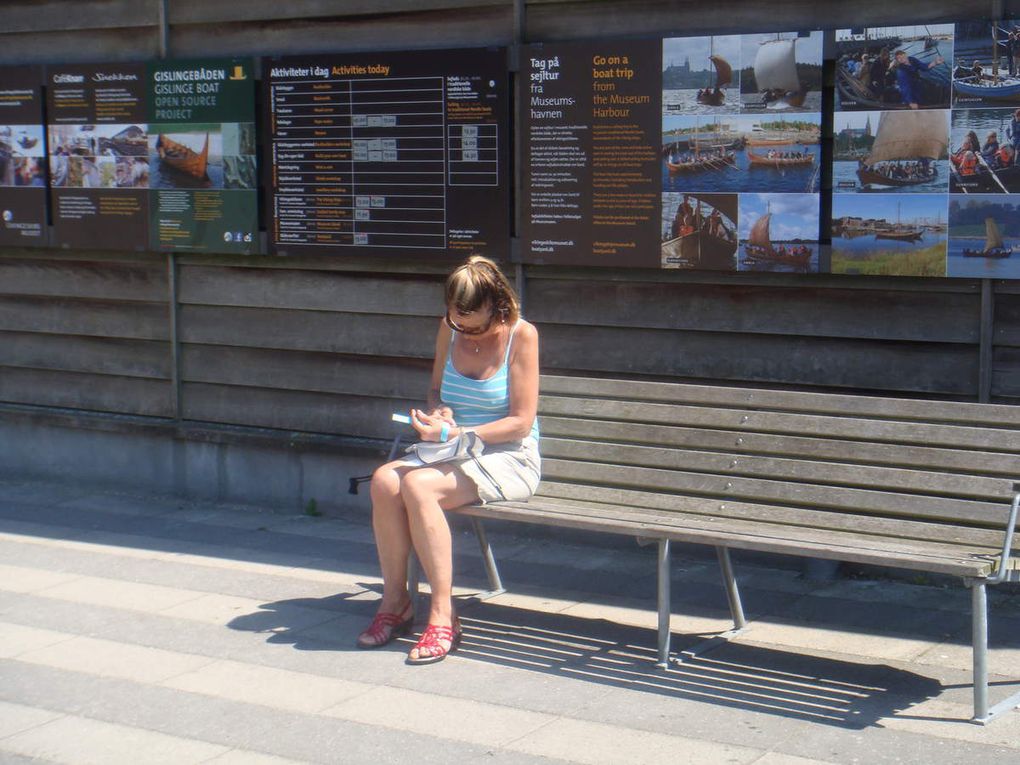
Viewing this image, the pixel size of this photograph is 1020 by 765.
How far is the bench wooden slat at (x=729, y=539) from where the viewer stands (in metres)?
4.36

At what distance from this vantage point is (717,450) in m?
5.23

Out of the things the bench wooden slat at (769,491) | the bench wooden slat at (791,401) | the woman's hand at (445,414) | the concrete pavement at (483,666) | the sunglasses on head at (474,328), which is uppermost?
the sunglasses on head at (474,328)

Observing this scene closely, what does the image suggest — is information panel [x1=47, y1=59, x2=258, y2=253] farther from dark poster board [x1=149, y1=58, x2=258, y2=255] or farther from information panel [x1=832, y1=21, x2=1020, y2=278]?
information panel [x1=832, y1=21, x2=1020, y2=278]

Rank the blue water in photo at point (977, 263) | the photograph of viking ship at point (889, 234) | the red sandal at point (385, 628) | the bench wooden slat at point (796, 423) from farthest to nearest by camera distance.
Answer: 1. the photograph of viking ship at point (889, 234)
2. the blue water in photo at point (977, 263)
3. the red sandal at point (385, 628)
4. the bench wooden slat at point (796, 423)

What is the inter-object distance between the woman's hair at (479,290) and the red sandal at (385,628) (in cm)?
120

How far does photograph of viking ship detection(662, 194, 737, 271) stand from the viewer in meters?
6.20

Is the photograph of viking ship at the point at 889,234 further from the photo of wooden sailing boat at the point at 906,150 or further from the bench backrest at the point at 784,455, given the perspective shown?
the bench backrest at the point at 784,455

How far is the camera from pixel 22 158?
8.41m

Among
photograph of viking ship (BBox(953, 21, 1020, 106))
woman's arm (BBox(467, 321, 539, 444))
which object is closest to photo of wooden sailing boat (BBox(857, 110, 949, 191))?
photograph of viking ship (BBox(953, 21, 1020, 106))

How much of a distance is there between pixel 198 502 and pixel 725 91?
386 cm

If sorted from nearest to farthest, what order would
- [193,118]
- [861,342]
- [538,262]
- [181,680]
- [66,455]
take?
[181,680], [861,342], [538,262], [193,118], [66,455]

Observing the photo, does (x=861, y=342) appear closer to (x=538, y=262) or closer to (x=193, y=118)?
(x=538, y=262)

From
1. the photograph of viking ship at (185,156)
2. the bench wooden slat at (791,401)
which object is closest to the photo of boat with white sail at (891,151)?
the bench wooden slat at (791,401)

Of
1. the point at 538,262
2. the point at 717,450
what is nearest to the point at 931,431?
the point at 717,450
